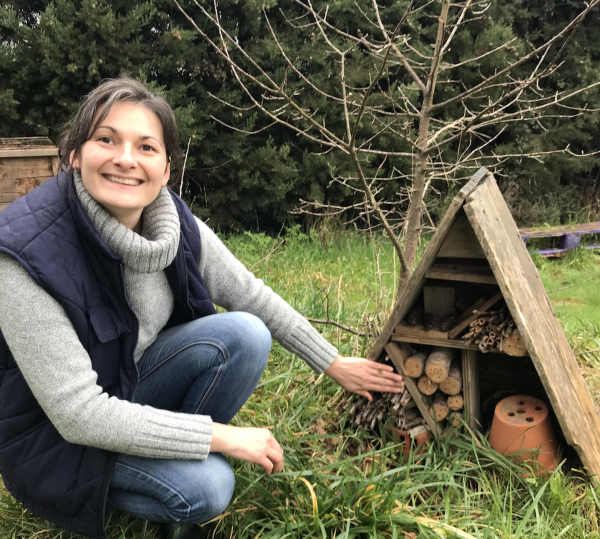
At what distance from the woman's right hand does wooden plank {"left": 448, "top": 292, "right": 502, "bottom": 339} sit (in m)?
Result: 0.82

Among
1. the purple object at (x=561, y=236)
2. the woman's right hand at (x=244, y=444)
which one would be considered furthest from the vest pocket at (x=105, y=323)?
the purple object at (x=561, y=236)

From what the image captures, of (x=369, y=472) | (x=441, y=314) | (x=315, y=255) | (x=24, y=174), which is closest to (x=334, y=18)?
(x=315, y=255)

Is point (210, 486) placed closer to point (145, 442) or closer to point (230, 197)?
point (145, 442)

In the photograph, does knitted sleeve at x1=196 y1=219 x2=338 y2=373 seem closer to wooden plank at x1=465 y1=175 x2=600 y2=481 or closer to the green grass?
the green grass

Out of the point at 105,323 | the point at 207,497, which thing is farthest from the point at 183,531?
the point at 105,323

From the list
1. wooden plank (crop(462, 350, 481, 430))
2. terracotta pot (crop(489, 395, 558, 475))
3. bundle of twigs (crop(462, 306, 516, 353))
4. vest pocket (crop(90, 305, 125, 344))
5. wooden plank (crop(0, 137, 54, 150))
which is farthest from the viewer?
wooden plank (crop(0, 137, 54, 150))

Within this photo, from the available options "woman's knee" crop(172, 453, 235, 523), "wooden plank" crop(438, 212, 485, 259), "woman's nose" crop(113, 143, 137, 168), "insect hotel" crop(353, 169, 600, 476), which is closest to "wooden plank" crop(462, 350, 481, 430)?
"insect hotel" crop(353, 169, 600, 476)

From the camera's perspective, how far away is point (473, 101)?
7582 millimetres

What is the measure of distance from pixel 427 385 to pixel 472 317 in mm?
366

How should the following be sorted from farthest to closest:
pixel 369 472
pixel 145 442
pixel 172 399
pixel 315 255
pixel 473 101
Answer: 1. pixel 473 101
2. pixel 315 255
3. pixel 369 472
4. pixel 172 399
5. pixel 145 442

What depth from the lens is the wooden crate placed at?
3.81m

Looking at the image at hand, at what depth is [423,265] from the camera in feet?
6.54

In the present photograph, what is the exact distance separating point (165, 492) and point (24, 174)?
2984 mm

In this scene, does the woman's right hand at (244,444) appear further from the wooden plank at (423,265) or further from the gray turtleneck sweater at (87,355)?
the wooden plank at (423,265)
